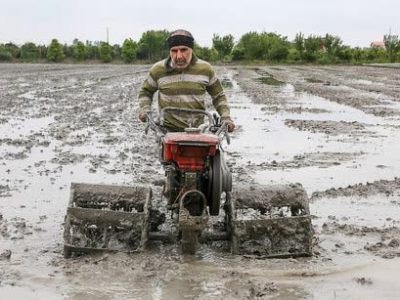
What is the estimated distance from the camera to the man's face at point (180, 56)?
5.21 m

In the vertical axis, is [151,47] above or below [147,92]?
above

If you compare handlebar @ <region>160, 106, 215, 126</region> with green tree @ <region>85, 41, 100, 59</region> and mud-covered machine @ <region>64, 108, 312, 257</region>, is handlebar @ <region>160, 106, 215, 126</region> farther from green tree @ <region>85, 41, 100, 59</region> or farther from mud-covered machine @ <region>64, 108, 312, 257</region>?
green tree @ <region>85, 41, 100, 59</region>

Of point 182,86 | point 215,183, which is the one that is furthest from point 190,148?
point 182,86

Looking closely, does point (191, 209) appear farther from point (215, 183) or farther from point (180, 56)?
point (180, 56)

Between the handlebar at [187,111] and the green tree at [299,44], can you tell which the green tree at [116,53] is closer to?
the green tree at [299,44]

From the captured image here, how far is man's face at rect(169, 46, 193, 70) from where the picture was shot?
5.21m

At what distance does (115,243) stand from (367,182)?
159 inches

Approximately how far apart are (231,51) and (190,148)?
68.1 metres

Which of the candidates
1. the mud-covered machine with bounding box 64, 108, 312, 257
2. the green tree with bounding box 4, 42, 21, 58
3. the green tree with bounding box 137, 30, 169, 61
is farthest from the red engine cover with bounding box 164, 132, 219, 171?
the green tree with bounding box 4, 42, 21, 58

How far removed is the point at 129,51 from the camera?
69.4 m

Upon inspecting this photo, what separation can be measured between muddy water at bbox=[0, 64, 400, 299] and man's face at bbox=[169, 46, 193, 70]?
5.25ft

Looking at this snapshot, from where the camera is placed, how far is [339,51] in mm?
65250

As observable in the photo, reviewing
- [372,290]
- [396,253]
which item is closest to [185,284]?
[372,290]

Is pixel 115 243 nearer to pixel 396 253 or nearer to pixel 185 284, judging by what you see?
pixel 185 284
